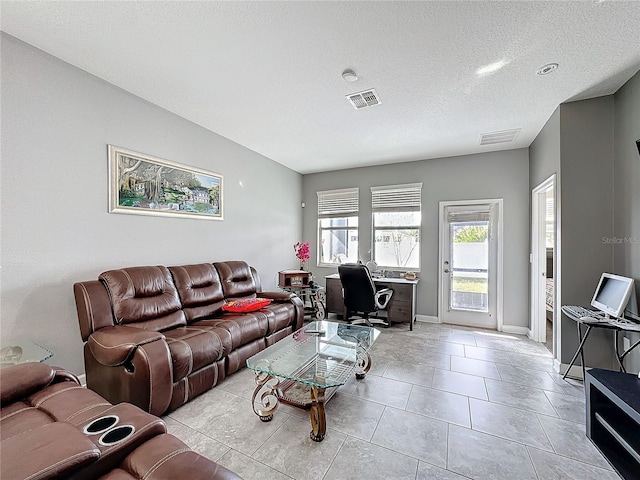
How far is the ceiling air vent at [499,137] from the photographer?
3.50 meters

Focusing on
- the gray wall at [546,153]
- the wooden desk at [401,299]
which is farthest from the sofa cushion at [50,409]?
the gray wall at [546,153]

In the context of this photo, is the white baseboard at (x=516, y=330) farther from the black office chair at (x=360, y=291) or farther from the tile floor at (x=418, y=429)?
the black office chair at (x=360, y=291)

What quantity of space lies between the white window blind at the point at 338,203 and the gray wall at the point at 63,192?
2777mm

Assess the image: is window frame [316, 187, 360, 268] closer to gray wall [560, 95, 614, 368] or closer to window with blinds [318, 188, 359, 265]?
window with blinds [318, 188, 359, 265]

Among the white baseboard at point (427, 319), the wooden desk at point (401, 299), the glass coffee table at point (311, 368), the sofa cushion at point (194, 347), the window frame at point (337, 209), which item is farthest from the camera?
the window frame at point (337, 209)

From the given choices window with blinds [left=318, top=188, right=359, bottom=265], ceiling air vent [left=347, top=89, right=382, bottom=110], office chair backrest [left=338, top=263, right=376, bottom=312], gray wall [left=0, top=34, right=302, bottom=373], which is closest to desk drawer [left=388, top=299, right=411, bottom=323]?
office chair backrest [left=338, top=263, right=376, bottom=312]

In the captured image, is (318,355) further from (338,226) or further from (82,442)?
(338,226)

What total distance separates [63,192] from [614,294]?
475 cm

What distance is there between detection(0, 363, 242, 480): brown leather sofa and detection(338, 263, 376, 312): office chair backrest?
9.86 ft

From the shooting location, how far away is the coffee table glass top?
1.95 meters

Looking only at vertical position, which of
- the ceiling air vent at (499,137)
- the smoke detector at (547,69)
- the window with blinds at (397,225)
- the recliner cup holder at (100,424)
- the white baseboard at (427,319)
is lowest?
the white baseboard at (427,319)

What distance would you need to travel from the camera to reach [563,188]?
2748 mm

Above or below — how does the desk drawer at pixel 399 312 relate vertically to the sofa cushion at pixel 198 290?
below

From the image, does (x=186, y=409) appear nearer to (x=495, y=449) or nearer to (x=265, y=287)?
(x=495, y=449)
